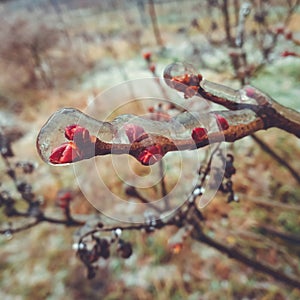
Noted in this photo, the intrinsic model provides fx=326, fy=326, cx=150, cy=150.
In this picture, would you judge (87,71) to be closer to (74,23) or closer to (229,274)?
(74,23)

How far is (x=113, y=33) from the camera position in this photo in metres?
9.89

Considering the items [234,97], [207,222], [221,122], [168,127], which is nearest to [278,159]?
[207,222]

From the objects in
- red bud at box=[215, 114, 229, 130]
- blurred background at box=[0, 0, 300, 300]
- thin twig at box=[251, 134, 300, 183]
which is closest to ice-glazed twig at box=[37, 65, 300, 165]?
red bud at box=[215, 114, 229, 130]

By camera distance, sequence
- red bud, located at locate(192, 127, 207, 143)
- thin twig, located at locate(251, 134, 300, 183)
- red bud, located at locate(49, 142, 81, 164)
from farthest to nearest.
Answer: thin twig, located at locate(251, 134, 300, 183) < red bud, located at locate(192, 127, 207, 143) < red bud, located at locate(49, 142, 81, 164)

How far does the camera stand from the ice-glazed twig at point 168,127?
79 centimetres

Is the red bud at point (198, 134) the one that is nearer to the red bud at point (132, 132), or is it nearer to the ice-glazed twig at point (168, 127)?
the ice-glazed twig at point (168, 127)

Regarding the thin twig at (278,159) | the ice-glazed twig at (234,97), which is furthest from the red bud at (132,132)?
the thin twig at (278,159)

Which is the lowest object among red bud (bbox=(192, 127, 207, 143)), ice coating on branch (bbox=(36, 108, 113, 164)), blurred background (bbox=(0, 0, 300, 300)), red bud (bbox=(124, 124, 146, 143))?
blurred background (bbox=(0, 0, 300, 300))

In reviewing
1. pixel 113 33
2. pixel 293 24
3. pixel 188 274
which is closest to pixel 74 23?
pixel 113 33

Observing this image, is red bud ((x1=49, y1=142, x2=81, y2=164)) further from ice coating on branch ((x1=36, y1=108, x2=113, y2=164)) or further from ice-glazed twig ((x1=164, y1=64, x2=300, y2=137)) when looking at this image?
ice-glazed twig ((x1=164, y1=64, x2=300, y2=137))

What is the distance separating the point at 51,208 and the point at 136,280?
1.56m

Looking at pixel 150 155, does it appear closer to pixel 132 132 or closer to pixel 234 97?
pixel 132 132

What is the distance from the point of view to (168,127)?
36.6 inches

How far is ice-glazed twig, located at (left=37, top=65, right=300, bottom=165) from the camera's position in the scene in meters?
0.79
